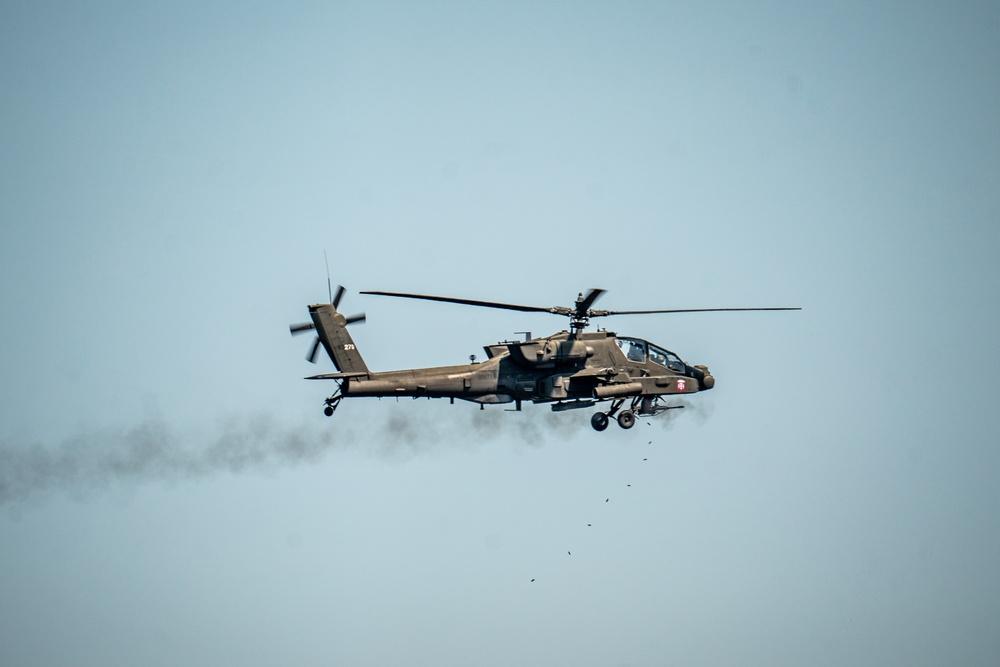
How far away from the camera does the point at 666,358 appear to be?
59.6 meters

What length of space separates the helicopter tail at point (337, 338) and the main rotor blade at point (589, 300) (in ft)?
28.9

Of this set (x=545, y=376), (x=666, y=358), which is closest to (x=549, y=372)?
(x=545, y=376)

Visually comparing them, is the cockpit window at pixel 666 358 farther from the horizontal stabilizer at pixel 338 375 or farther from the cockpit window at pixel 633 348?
the horizontal stabilizer at pixel 338 375

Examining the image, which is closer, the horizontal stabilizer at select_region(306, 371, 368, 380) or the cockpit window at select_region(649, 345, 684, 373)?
the horizontal stabilizer at select_region(306, 371, 368, 380)

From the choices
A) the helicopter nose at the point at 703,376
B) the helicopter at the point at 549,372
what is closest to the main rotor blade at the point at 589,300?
the helicopter at the point at 549,372

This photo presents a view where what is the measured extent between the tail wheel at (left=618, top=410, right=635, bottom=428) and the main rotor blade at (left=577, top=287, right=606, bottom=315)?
4.71 meters

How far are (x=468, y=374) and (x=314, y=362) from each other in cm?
594

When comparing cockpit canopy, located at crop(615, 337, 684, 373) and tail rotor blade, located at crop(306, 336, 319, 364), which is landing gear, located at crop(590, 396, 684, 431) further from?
tail rotor blade, located at crop(306, 336, 319, 364)

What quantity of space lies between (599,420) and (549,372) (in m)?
3.41

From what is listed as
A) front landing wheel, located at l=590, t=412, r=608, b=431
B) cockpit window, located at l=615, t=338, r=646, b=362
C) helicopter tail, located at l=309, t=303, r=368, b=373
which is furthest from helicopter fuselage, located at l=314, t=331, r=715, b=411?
front landing wheel, located at l=590, t=412, r=608, b=431

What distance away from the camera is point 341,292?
55.8 meters

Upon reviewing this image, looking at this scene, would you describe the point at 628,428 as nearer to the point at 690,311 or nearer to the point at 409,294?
the point at 690,311

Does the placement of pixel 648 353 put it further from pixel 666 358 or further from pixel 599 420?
pixel 599 420

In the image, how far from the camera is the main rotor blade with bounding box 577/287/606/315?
53.8m
